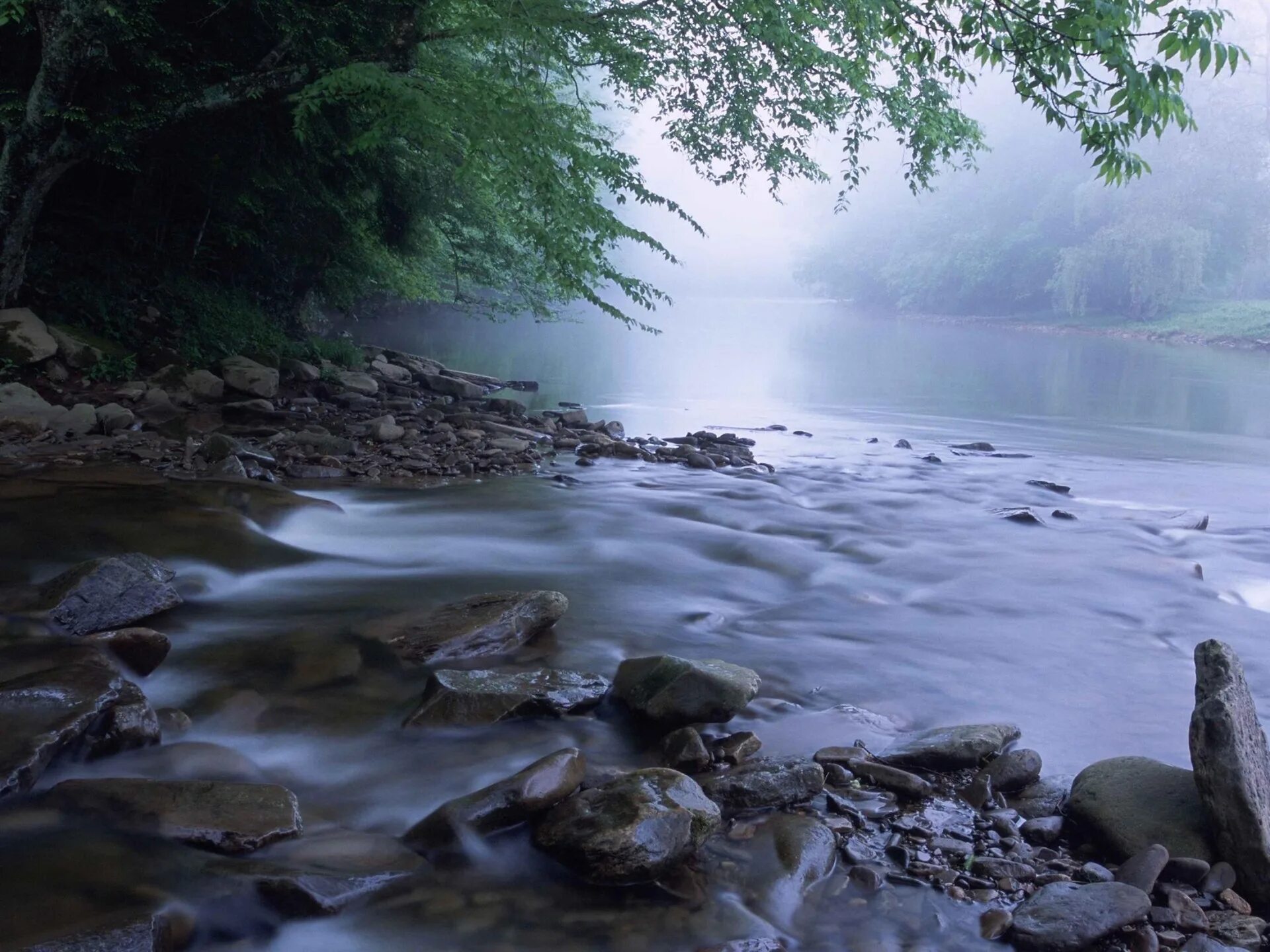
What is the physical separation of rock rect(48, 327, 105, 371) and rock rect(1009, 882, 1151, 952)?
34.6 ft

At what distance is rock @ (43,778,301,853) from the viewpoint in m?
3.29

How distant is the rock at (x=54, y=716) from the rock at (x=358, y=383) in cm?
962

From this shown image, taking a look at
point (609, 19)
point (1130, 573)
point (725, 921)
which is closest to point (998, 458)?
point (1130, 573)

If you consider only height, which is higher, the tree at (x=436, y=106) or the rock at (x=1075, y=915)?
the tree at (x=436, y=106)

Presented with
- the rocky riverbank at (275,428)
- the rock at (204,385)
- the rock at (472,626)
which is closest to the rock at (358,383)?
the rocky riverbank at (275,428)

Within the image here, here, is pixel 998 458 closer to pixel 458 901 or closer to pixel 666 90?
pixel 666 90

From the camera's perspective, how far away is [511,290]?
60.9 feet

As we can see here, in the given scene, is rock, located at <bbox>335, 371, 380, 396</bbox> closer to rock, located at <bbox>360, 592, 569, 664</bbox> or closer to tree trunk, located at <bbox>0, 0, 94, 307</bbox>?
tree trunk, located at <bbox>0, 0, 94, 307</bbox>

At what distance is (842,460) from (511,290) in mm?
7939

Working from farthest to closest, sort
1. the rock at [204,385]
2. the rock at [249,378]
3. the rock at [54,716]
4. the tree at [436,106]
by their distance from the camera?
the rock at [249,378] < the rock at [204,385] < the tree at [436,106] < the rock at [54,716]

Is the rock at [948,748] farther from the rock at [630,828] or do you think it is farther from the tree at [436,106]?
the tree at [436,106]

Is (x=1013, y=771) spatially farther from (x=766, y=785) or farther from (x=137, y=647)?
(x=137, y=647)

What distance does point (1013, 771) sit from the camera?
4105mm

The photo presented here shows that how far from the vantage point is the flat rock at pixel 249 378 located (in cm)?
1166
